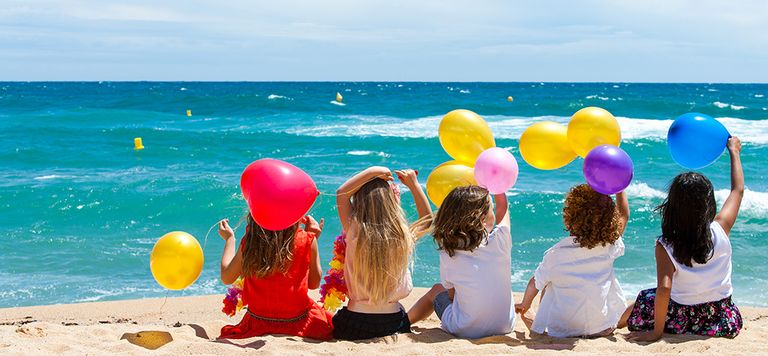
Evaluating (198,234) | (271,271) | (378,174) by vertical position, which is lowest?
(198,234)

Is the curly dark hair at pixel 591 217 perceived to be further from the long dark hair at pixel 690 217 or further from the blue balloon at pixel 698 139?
the blue balloon at pixel 698 139

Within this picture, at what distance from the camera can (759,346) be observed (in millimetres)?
3922

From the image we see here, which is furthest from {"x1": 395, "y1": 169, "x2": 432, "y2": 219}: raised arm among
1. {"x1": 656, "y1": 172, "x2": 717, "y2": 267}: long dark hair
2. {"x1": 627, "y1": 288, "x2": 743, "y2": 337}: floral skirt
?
{"x1": 627, "y1": 288, "x2": 743, "y2": 337}: floral skirt

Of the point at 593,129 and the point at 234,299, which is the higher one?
the point at 593,129

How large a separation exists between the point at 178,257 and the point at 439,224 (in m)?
1.41

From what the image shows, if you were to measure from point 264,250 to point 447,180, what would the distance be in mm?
1107

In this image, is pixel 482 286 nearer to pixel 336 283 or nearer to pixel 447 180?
pixel 447 180

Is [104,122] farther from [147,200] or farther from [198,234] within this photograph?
[198,234]

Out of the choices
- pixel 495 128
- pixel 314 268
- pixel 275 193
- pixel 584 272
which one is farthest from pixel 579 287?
pixel 495 128

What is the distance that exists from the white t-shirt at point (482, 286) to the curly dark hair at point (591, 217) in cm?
36

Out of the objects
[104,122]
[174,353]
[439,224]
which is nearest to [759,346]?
[439,224]

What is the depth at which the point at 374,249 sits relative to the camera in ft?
12.8

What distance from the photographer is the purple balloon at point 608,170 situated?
3.76 m

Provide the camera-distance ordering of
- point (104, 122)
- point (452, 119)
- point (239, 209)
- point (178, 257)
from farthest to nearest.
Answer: point (104, 122)
point (239, 209)
point (452, 119)
point (178, 257)
